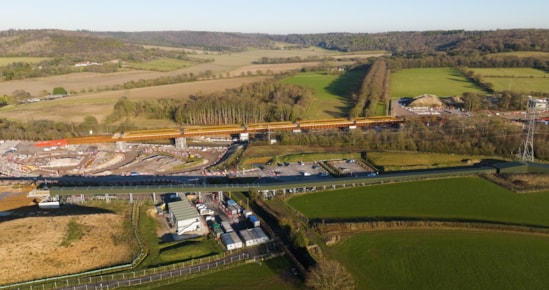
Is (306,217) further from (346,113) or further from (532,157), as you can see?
(346,113)

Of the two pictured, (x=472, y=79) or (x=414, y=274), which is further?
(x=472, y=79)

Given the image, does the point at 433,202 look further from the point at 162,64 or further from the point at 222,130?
the point at 162,64

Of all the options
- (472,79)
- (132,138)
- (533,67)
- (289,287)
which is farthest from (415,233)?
(533,67)

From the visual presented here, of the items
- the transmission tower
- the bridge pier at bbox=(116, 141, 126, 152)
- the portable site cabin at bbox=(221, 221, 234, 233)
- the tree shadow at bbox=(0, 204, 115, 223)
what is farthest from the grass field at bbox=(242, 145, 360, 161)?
the transmission tower

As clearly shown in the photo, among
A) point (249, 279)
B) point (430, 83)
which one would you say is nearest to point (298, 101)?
point (430, 83)

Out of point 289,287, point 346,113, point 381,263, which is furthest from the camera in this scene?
point 346,113
